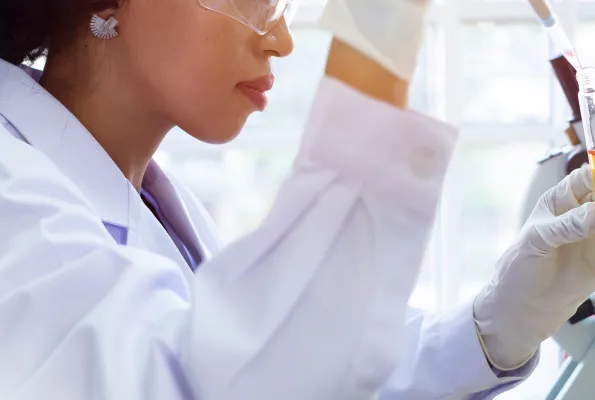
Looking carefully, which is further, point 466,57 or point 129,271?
point 466,57

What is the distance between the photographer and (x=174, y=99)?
0.99m

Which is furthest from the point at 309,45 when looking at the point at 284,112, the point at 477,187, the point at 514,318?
the point at 514,318

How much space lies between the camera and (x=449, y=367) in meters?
0.90

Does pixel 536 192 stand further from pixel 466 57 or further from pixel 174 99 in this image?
pixel 466 57

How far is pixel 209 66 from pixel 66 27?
0.26m

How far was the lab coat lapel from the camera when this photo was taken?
90 centimetres

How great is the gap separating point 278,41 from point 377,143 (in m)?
0.38

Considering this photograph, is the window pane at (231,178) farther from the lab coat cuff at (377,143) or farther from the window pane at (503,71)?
the lab coat cuff at (377,143)

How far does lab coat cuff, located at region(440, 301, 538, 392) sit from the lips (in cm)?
38

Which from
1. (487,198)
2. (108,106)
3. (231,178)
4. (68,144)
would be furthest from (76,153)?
(487,198)

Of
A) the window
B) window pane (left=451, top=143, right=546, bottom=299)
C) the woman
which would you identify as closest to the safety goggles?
the woman

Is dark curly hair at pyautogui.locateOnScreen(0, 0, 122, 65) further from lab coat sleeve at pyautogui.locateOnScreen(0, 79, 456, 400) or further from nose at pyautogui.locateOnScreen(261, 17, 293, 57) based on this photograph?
lab coat sleeve at pyautogui.locateOnScreen(0, 79, 456, 400)

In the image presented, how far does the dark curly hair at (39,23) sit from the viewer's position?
1036 mm

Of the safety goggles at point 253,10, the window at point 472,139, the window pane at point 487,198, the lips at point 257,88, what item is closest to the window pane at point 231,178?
the window at point 472,139
